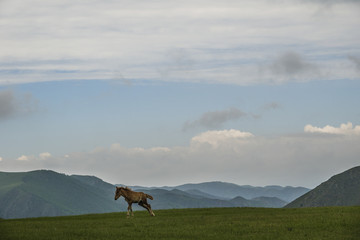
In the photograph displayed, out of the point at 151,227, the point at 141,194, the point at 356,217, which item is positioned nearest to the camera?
the point at 151,227

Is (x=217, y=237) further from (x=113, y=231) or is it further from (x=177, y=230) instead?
(x=113, y=231)

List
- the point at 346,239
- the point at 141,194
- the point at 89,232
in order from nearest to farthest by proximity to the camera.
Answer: the point at 346,239 → the point at 89,232 → the point at 141,194

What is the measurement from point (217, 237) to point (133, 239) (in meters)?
5.63

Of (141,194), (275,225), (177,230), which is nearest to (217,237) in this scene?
(177,230)

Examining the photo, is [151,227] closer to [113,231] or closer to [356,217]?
[113,231]

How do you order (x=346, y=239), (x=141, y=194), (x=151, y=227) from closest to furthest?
1. (x=346, y=239)
2. (x=151, y=227)
3. (x=141, y=194)

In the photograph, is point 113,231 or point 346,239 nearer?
point 346,239

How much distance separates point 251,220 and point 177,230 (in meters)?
9.14

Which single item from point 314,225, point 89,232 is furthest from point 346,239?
point 89,232

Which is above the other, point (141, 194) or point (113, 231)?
point (141, 194)

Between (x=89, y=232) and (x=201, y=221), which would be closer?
(x=89, y=232)

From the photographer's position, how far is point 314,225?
37.6 metres

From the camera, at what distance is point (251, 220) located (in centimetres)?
4284

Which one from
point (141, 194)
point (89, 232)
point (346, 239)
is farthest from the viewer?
point (141, 194)
